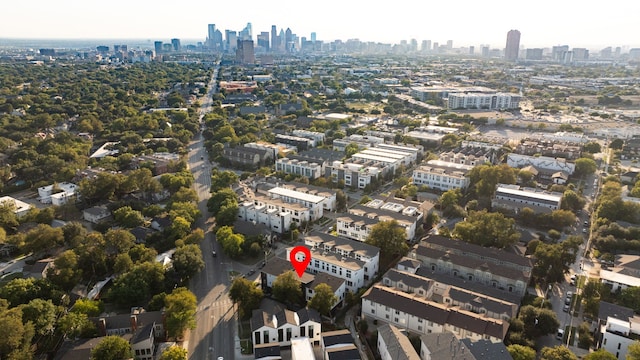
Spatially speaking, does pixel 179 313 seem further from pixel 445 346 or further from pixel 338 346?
pixel 445 346

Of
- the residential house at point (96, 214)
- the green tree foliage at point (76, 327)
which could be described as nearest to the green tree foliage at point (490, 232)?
the green tree foliage at point (76, 327)

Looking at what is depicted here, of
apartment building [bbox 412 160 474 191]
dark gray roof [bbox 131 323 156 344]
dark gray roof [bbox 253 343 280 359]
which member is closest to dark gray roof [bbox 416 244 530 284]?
dark gray roof [bbox 253 343 280 359]

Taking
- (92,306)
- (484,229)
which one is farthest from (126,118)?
(484,229)

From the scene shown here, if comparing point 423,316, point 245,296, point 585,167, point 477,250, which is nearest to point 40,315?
point 245,296

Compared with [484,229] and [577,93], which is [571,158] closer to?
[484,229]

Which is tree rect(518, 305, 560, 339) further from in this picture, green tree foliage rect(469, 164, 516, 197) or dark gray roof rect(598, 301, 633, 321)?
green tree foliage rect(469, 164, 516, 197)

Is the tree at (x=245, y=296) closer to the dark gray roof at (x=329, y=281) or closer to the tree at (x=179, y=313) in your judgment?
the tree at (x=179, y=313)
